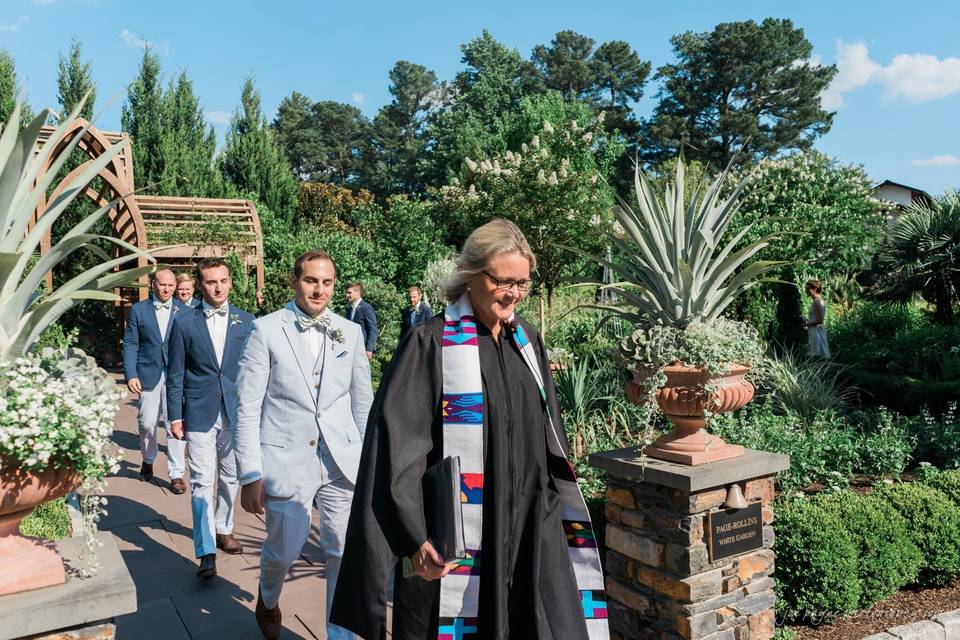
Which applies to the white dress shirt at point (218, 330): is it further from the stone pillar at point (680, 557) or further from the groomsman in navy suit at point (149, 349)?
the stone pillar at point (680, 557)

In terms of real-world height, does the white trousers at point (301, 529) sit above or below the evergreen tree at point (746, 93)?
below

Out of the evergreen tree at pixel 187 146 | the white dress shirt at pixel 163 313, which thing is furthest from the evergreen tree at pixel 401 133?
the white dress shirt at pixel 163 313

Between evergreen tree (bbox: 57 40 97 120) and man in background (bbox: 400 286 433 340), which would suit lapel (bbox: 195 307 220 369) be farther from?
evergreen tree (bbox: 57 40 97 120)

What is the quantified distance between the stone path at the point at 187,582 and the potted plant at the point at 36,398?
1.87 m

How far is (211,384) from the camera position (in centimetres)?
519

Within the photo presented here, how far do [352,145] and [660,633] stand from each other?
5161cm

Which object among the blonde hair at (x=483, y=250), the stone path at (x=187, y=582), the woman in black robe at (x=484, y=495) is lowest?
the stone path at (x=187, y=582)

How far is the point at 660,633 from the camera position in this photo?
352 centimetres

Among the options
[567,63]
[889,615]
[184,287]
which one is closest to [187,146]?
[184,287]

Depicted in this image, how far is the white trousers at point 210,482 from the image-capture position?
14.9 feet

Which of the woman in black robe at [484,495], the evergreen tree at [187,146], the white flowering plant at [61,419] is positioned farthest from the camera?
the evergreen tree at [187,146]

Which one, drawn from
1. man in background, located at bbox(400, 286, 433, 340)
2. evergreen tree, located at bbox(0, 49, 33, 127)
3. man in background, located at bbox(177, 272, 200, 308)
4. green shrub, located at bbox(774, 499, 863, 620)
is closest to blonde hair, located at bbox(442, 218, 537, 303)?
green shrub, located at bbox(774, 499, 863, 620)

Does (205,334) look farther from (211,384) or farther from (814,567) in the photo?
(814,567)

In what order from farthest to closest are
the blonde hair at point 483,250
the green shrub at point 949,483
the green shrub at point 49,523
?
the green shrub at point 949,483 < the green shrub at point 49,523 < the blonde hair at point 483,250
